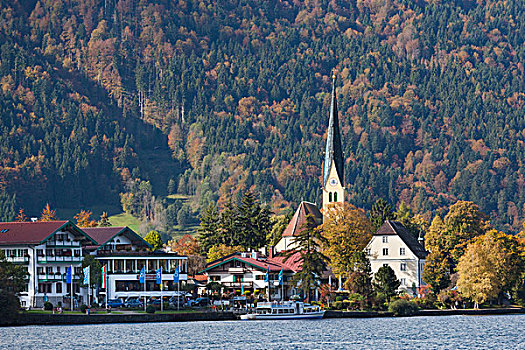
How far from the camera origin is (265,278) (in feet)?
468

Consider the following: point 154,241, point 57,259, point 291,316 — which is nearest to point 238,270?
point 291,316

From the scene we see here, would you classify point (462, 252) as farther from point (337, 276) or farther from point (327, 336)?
point (327, 336)

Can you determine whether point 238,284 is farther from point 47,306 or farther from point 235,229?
point 235,229

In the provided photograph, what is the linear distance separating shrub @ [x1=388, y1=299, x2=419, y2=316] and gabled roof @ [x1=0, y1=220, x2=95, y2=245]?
115ft

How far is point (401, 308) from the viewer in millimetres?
129875

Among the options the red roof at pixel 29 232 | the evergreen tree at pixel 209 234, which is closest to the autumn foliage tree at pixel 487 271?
the red roof at pixel 29 232

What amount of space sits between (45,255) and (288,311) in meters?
27.7

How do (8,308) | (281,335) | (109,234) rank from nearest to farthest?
1. (281,335)
2. (8,308)
3. (109,234)

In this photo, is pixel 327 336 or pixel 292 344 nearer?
pixel 292 344

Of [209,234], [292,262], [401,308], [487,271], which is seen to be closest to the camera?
[401,308]

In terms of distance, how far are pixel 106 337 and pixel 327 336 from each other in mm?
18956

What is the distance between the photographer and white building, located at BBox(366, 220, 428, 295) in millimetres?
153375

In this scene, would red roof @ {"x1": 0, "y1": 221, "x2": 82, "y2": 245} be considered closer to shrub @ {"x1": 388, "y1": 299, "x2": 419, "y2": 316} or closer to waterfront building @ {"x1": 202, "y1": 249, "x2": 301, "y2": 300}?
waterfront building @ {"x1": 202, "y1": 249, "x2": 301, "y2": 300}

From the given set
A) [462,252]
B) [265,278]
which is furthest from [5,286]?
[462,252]
